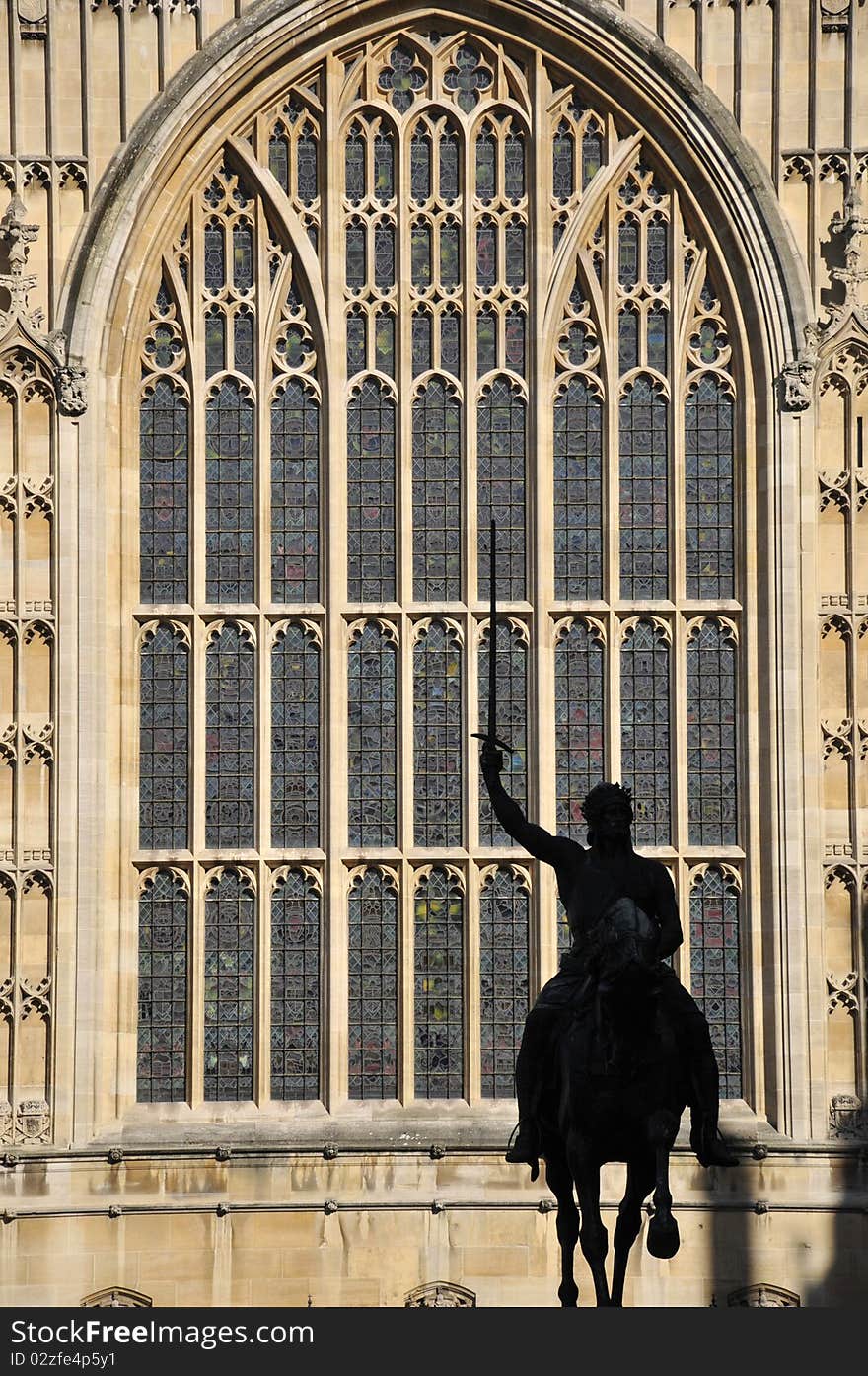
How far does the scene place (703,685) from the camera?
82.8 ft

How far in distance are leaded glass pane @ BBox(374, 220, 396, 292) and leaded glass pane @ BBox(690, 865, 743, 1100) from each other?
5.49m

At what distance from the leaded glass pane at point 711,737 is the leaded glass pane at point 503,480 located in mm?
1547

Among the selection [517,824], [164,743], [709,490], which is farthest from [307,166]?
[517,824]

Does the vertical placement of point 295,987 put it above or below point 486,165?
below

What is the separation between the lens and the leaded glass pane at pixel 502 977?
24922mm

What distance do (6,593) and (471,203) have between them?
4957 millimetres

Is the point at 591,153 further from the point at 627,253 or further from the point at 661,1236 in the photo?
the point at 661,1236

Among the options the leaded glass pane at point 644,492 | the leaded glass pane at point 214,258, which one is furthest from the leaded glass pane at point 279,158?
the leaded glass pane at point 644,492

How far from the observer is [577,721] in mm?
25297

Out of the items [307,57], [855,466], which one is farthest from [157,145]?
[855,466]

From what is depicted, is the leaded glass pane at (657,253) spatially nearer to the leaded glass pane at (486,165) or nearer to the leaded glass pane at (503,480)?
the leaded glass pane at (486,165)

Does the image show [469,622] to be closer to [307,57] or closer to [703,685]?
[703,685]

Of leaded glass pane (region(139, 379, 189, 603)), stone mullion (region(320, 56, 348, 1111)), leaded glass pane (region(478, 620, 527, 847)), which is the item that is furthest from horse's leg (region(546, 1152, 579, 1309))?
leaded glass pane (region(139, 379, 189, 603))

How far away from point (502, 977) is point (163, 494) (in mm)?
4790
